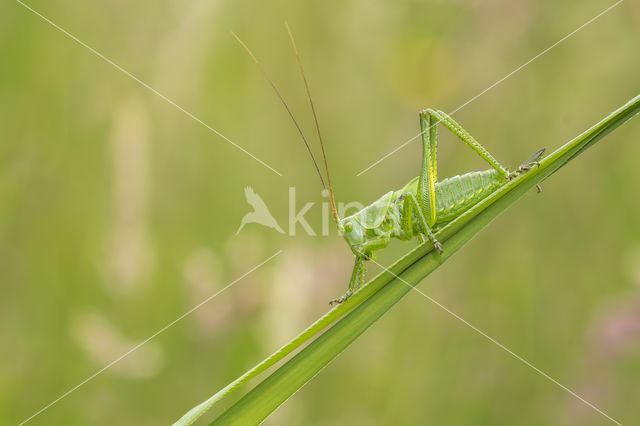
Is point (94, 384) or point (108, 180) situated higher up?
point (108, 180)

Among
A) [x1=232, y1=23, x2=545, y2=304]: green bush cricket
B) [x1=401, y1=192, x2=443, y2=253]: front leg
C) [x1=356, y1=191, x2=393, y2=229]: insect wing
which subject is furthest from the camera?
[x1=356, y1=191, x2=393, y2=229]: insect wing

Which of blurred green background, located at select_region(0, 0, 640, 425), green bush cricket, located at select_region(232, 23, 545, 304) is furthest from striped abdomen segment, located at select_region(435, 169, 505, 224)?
blurred green background, located at select_region(0, 0, 640, 425)

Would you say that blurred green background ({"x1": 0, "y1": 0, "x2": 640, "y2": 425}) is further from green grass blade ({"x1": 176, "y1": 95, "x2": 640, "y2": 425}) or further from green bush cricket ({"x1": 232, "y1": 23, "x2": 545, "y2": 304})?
green grass blade ({"x1": 176, "y1": 95, "x2": 640, "y2": 425})

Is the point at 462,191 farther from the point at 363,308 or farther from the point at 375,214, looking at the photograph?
the point at 363,308

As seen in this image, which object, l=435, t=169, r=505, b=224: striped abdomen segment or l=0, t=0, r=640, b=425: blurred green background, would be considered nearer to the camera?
l=435, t=169, r=505, b=224: striped abdomen segment

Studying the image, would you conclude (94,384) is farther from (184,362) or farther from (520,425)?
(520,425)

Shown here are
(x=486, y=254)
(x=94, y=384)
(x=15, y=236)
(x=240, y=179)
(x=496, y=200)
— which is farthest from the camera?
(x=240, y=179)

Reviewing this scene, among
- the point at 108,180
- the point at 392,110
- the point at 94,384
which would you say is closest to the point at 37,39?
the point at 108,180
